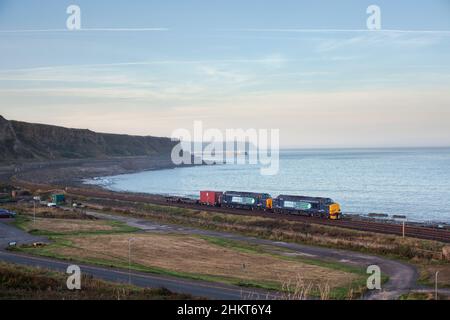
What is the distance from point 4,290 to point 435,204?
3051 inches

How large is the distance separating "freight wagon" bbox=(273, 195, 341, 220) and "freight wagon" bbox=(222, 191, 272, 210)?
2.07 metres

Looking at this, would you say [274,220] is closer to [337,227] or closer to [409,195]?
[337,227]

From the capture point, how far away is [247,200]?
2598 inches

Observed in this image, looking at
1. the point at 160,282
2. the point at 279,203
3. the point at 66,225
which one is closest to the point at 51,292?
the point at 160,282

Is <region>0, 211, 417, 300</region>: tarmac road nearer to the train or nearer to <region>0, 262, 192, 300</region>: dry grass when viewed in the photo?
<region>0, 262, 192, 300</region>: dry grass

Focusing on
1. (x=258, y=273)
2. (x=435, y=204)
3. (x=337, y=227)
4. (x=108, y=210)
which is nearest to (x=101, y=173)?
(x=108, y=210)

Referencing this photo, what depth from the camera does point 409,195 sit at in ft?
306

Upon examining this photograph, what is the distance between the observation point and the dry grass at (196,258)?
99.0ft

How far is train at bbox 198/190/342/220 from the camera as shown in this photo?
185 ft

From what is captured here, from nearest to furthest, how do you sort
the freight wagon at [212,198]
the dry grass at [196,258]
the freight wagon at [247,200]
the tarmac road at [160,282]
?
the tarmac road at [160,282] → the dry grass at [196,258] → the freight wagon at [247,200] → the freight wagon at [212,198]

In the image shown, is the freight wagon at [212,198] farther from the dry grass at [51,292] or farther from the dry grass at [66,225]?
the dry grass at [51,292]
